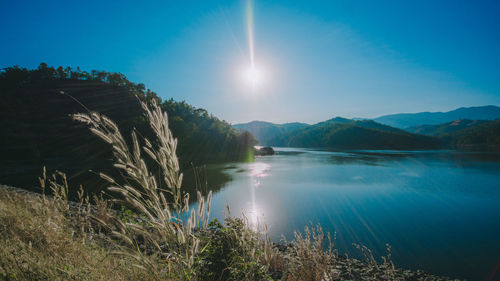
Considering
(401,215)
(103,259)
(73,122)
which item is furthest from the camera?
(73,122)

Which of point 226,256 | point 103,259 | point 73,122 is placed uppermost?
point 73,122

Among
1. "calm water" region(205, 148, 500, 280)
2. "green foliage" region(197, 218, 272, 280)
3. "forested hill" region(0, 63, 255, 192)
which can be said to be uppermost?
"forested hill" region(0, 63, 255, 192)

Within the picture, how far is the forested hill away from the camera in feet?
116

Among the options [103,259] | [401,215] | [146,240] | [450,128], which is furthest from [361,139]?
[450,128]

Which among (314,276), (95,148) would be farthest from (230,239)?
(95,148)

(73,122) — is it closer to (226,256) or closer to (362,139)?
(226,256)

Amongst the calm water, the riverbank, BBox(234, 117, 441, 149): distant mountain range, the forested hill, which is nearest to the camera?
the riverbank

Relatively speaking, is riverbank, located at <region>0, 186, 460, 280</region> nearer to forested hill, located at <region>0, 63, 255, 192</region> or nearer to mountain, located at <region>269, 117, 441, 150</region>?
forested hill, located at <region>0, 63, 255, 192</region>

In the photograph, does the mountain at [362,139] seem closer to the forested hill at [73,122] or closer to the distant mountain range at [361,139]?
the distant mountain range at [361,139]

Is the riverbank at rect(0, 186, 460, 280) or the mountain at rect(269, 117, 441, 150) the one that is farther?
the mountain at rect(269, 117, 441, 150)

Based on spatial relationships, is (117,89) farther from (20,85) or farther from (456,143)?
(456,143)

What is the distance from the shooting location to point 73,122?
46938 mm

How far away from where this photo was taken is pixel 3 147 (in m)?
33.3

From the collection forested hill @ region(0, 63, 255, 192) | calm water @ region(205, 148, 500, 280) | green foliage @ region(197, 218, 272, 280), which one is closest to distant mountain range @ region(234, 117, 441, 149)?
forested hill @ region(0, 63, 255, 192)
